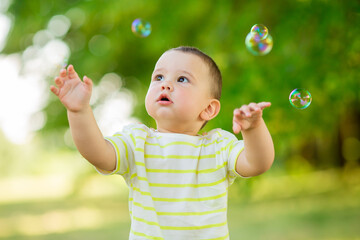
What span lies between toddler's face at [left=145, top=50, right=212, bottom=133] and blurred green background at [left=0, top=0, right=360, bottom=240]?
1.38 metres

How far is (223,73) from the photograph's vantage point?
572 centimetres

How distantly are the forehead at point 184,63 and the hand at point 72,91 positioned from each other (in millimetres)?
389

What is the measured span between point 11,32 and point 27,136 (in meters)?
2.79

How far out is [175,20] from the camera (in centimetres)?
625

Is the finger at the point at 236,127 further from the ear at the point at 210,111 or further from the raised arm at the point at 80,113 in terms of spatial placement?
the raised arm at the point at 80,113

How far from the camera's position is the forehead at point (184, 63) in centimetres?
204

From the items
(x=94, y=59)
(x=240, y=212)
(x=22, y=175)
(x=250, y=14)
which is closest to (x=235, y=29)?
(x=250, y=14)

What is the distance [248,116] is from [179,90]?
0.38 metres

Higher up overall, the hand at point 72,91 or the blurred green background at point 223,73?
the blurred green background at point 223,73

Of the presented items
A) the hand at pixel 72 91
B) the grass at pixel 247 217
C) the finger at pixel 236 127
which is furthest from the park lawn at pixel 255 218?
the hand at pixel 72 91

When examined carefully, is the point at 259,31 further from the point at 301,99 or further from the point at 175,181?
the point at 175,181

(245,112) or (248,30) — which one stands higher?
(248,30)

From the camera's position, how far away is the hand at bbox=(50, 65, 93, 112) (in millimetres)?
1763

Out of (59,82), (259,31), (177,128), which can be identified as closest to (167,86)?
(177,128)
